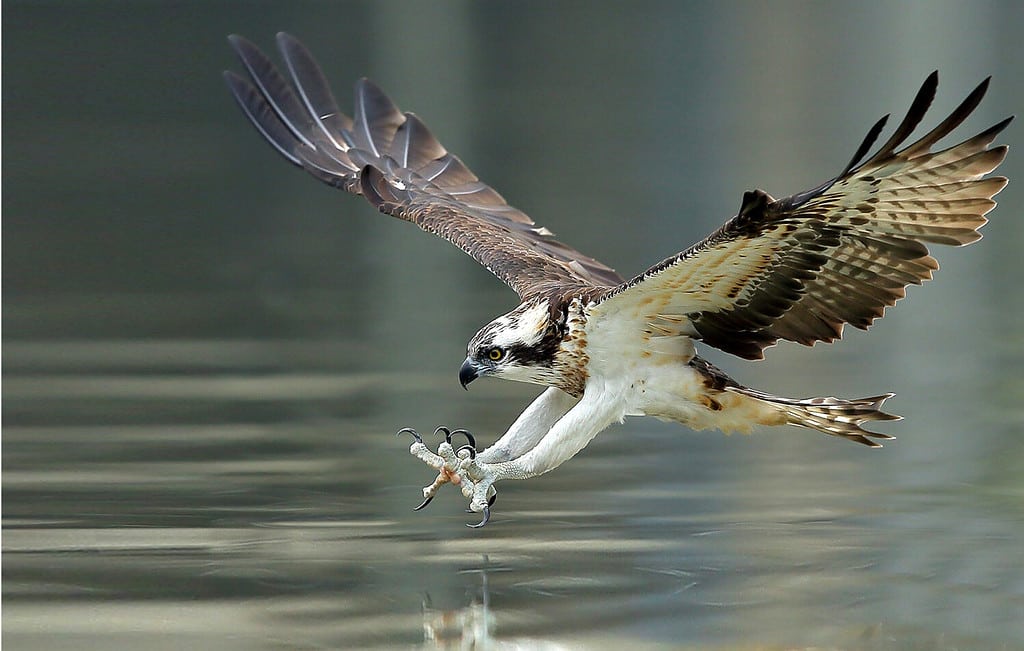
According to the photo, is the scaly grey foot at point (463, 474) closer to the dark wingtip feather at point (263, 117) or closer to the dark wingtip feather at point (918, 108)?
the dark wingtip feather at point (918, 108)

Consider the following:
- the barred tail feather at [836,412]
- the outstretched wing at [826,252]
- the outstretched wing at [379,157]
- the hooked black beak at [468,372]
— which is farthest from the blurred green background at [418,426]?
the outstretched wing at [379,157]

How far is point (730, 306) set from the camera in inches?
355

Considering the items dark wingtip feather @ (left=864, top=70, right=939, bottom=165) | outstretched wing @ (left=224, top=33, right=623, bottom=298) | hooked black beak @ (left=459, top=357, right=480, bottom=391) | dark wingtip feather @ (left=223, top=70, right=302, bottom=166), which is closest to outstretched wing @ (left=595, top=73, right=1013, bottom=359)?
dark wingtip feather @ (left=864, top=70, right=939, bottom=165)

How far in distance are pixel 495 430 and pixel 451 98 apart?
64.9 feet

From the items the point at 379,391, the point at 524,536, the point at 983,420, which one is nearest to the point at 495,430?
the point at 379,391

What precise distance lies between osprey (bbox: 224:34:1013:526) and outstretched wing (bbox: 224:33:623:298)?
0.58 meters

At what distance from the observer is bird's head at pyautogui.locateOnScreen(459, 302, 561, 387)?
9.17 metres

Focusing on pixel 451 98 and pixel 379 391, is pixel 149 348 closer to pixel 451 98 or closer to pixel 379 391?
pixel 379 391

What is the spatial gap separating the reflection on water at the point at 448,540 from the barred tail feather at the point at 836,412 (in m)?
0.54

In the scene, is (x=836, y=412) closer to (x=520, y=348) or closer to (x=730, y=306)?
(x=730, y=306)

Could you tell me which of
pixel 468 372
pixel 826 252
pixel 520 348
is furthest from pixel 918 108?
pixel 468 372

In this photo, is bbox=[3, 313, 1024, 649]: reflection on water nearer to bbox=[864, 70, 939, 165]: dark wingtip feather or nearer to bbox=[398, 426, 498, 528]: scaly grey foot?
bbox=[398, 426, 498, 528]: scaly grey foot

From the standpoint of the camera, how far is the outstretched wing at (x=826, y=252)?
7.88 m

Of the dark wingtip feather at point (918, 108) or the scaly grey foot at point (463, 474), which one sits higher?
the dark wingtip feather at point (918, 108)
